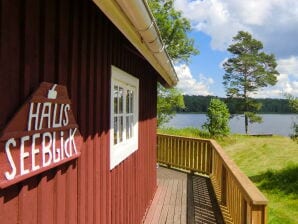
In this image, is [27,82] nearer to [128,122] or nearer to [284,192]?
[128,122]

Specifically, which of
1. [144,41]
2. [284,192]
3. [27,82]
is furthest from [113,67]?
[284,192]

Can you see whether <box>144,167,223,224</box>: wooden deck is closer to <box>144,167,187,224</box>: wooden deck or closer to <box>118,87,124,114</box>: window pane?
<box>144,167,187,224</box>: wooden deck

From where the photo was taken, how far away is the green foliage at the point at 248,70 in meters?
37.8

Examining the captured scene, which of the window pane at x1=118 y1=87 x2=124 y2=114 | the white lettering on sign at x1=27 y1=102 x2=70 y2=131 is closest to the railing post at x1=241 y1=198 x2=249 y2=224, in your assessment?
the window pane at x1=118 y1=87 x2=124 y2=114

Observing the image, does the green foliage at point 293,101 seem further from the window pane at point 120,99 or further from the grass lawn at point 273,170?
the window pane at point 120,99

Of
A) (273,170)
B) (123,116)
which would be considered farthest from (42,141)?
(273,170)

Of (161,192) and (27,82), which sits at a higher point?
(27,82)

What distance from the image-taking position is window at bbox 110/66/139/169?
385cm

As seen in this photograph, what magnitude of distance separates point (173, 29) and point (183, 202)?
1449cm

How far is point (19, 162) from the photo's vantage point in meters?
1.73

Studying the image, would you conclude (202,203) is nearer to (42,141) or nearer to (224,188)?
(224,188)

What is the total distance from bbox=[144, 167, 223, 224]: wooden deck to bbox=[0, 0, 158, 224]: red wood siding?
158 cm

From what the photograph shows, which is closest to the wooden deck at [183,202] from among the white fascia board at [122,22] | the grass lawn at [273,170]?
the grass lawn at [273,170]

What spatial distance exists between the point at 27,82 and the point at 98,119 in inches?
55.3
